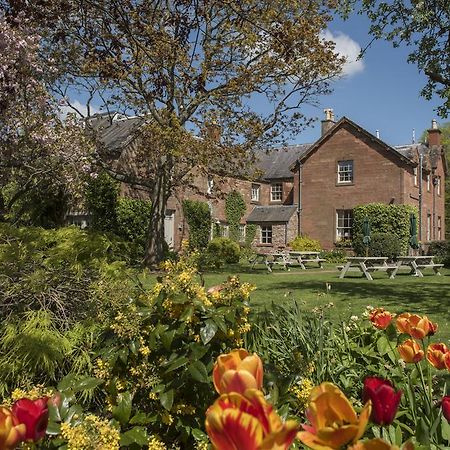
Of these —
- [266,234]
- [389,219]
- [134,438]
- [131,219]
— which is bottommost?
[134,438]

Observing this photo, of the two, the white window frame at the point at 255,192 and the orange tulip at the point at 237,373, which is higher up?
the white window frame at the point at 255,192

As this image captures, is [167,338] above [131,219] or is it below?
below

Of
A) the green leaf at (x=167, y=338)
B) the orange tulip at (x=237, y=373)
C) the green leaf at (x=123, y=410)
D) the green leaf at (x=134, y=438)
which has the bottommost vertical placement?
the green leaf at (x=134, y=438)

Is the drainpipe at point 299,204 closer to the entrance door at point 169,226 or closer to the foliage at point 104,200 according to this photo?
the entrance door at point 169,226

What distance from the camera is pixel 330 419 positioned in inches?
36.1

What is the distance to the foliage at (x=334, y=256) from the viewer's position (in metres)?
29.6

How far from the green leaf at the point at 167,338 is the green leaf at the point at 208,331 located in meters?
0.14

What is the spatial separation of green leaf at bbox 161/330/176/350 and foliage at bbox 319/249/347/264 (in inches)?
1098

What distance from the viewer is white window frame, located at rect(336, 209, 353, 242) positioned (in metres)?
32.2

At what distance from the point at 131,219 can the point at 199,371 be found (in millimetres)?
23713

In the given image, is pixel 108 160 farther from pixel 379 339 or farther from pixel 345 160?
pixel 379 339

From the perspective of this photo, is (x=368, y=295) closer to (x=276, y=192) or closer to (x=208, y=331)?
(x=208, y=331)

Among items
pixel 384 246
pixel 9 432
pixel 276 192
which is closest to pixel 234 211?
pixel 276 192

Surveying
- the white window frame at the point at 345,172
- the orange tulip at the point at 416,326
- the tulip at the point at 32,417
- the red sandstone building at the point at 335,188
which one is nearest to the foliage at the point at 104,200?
the red sandstone building at the point at 335,188
